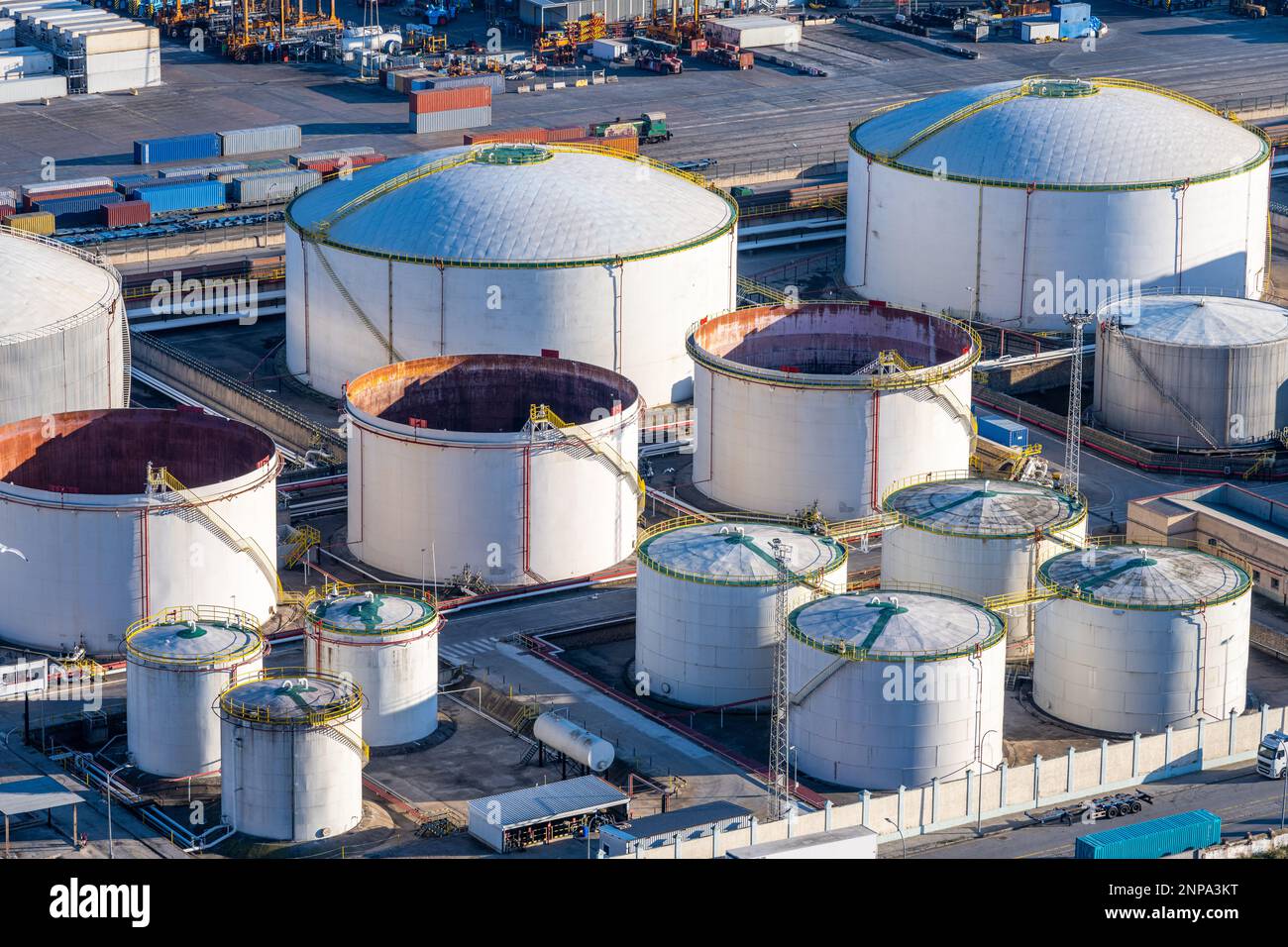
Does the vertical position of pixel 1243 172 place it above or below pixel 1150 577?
above

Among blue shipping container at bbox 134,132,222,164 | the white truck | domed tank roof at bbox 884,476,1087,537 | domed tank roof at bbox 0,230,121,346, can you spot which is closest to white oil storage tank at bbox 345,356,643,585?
domed tank roof at bbox 884,476,1087,537

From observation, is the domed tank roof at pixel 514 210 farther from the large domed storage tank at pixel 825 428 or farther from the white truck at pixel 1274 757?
the white truck at pixel 1274 757

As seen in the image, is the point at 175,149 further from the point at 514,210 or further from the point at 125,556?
the point at 125,556

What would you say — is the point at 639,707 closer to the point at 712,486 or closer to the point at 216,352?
the point at 712,486

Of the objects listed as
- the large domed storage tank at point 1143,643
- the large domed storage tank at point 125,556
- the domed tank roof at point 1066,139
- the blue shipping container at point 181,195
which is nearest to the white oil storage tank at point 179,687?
the large domed storage tank at point 125,556

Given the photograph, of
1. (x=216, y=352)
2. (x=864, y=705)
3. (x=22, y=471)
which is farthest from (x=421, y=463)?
(x=216, y=352)

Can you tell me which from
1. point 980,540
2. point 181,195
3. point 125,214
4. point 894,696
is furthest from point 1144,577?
point 181,195

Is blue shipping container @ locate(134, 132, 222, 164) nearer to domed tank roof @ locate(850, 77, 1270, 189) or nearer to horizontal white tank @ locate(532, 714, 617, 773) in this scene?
domed tank roof @ locate(850, 77, 1270, 189)
